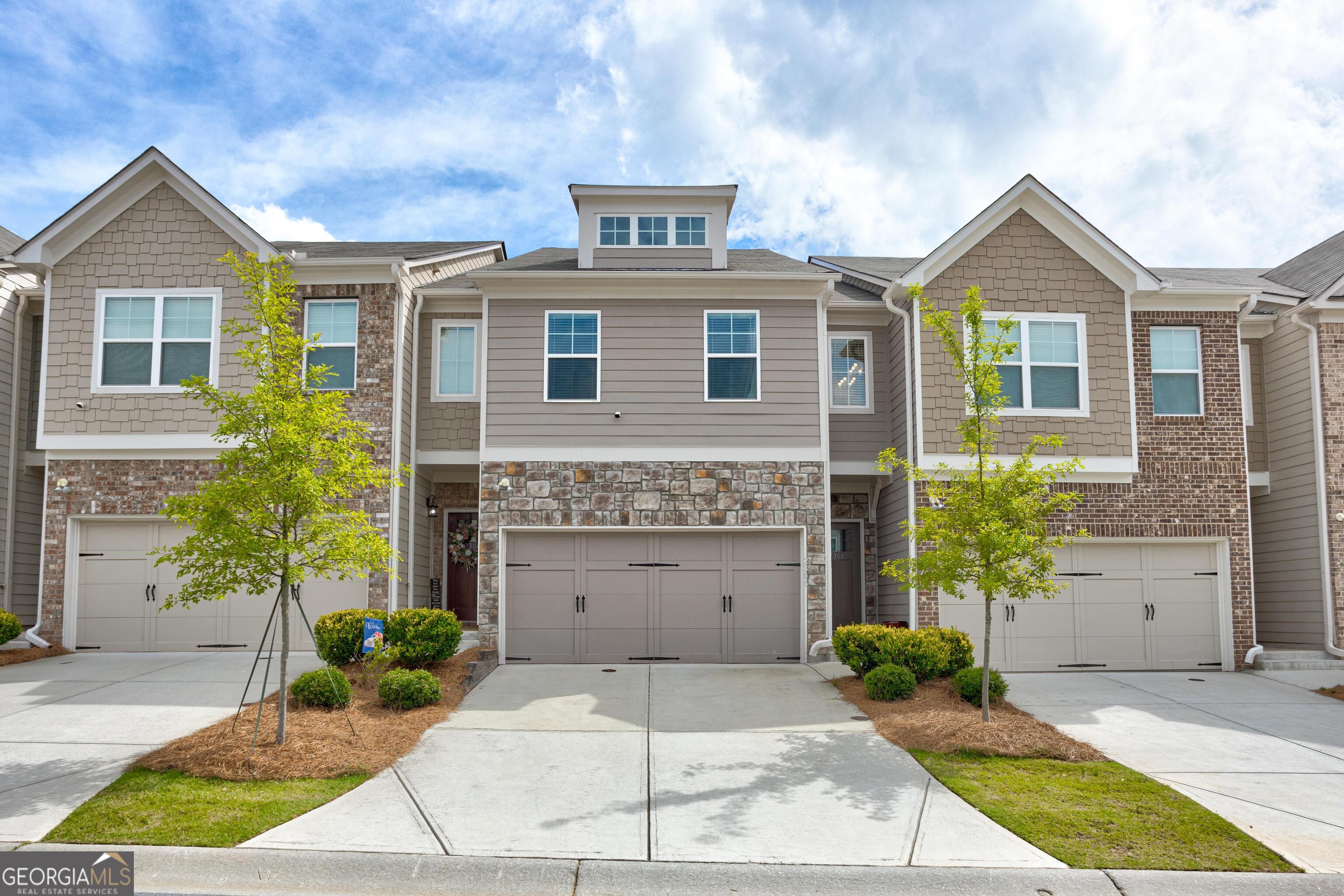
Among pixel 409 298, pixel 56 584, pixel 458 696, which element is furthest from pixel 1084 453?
pixel 56 584

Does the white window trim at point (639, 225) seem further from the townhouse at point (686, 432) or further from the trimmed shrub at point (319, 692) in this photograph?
the trimmed shrub at point (319, 692)

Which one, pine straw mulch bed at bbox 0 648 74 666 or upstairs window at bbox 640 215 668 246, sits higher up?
upstairs window at bbox 640 215 668 246

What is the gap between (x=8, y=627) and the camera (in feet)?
43.7

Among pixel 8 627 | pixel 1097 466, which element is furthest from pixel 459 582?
pixel 1097 466

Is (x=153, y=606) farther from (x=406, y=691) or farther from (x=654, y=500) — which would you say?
(x=654, y=500)

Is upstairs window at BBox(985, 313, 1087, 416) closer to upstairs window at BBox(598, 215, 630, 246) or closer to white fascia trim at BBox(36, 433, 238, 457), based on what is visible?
upstairs window at BBox(598, 215, 630, 246)

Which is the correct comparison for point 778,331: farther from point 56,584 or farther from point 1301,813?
point 56,584

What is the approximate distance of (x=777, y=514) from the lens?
14.2 meters

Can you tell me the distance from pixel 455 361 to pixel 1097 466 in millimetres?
10034

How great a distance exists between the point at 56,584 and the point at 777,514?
10.7 m

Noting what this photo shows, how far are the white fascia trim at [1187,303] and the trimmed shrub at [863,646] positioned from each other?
22.6 feet

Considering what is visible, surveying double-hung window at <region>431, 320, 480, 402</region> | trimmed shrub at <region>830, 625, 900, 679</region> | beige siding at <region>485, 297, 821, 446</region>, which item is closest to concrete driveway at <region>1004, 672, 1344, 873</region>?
trimmed shrub at <region>830, 625, 900, 679</region>

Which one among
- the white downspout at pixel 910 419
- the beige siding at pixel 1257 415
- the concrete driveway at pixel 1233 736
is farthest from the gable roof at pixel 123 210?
the beige siding at pixel 1257 415

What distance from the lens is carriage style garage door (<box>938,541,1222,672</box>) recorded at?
1409 centimetres
